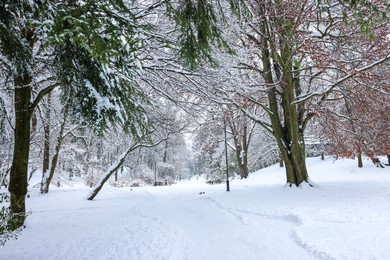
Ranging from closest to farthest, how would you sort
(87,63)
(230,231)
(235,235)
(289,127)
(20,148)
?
(87,63) → (20,148) → (235,235) → (230,231) → (289,127)

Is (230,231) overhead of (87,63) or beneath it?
beneath

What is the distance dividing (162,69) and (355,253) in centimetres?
477

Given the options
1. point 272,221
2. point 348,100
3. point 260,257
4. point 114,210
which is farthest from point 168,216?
point 348,100

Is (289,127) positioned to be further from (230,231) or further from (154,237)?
(154,237)

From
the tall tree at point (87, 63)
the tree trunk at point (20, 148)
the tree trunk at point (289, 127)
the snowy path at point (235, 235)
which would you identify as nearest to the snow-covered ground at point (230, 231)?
the snowy path at point (235, 235)

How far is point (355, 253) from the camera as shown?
397 centimetres

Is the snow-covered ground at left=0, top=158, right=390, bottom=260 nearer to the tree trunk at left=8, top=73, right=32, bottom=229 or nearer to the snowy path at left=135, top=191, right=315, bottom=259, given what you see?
the snowy path at left=135, top=191, right=315, bottom=259

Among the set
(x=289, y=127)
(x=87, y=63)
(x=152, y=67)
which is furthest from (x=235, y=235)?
(x=289, y=127)

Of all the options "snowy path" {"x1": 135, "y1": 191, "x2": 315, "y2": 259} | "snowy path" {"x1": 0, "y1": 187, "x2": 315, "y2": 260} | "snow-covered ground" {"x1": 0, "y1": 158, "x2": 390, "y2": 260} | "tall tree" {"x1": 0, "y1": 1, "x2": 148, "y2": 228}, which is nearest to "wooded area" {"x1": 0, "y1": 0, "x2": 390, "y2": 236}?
"tall tree" {"x1": 0, "y1": 1, "x2": 148, "y2": 228}

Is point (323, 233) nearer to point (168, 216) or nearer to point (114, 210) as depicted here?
point (168, 216)

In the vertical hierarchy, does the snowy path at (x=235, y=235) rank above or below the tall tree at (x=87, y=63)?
below

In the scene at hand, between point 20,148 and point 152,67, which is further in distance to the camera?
point 20,148

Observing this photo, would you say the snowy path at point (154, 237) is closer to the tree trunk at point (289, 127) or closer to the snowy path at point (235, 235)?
the snowy path at point (235, 235)

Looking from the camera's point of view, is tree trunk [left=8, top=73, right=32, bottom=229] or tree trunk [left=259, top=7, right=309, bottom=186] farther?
tree trunk [left=259, top=7, right=309, bottom=186]
